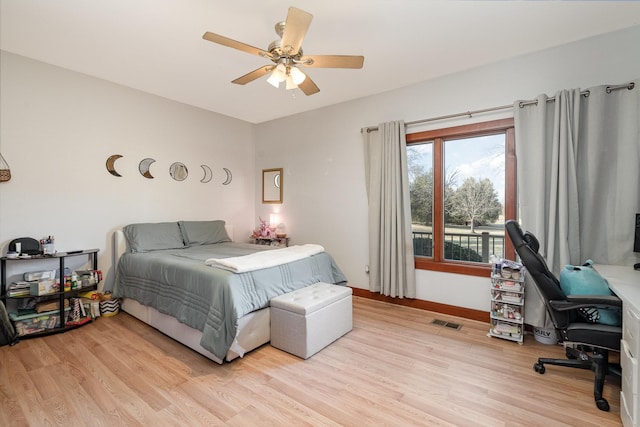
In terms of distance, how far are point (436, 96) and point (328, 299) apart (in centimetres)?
263

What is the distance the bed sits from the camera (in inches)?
91.4

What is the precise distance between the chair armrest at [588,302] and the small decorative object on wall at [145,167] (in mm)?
4541

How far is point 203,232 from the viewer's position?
14.0 ft

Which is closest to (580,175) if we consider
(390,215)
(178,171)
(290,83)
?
(390,215)

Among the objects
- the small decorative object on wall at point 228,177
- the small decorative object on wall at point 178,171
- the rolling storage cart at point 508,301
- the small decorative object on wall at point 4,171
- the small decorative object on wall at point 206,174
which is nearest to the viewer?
the rolling storage cart at point 508,301

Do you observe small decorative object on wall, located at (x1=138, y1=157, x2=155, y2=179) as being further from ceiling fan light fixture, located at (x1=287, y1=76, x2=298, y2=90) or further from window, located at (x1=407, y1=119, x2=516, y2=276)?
window, located at (x1=407, y1=119, x2=516, y2=276)

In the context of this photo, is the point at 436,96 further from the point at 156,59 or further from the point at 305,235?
the point at 156,59

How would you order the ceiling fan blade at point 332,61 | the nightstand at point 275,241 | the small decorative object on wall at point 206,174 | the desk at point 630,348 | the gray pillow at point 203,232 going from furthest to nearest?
1. the nightstand at point 275,241
2. the small decorative object on wall at point 206,174
3. the gray pillow at point 203,232
4. the ceiling fan blade at point 332,61
5. the desk at point 630,348

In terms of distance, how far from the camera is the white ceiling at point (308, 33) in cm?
222

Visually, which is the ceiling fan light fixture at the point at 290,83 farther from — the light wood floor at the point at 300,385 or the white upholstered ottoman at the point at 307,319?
the light wood floor at the point at 300,385

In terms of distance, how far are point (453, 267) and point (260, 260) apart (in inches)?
86.2

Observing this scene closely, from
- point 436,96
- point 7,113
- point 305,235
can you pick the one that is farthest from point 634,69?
point 7,113

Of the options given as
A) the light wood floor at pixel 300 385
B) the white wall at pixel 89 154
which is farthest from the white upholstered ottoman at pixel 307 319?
the white wall at pixel 89 154

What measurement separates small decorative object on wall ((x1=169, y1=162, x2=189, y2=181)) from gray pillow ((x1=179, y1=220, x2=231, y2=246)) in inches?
27.2
